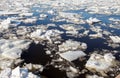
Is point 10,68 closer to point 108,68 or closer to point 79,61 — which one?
point 79,61

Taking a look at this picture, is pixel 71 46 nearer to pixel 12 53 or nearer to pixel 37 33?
pixel 37 33

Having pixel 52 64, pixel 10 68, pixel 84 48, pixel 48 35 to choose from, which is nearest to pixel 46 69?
pixel 52 64

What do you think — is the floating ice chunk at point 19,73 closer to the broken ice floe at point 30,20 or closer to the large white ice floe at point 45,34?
the large white ice floe at point 45,34

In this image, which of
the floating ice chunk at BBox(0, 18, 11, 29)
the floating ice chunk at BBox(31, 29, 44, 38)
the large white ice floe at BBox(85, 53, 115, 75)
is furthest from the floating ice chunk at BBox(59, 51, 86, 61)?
→ the floating ice chunk at BBox(0, 18, 11, 29)

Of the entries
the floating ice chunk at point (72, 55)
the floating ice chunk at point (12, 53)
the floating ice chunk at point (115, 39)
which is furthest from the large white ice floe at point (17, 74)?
the floating ice chunk at point (115, 39)

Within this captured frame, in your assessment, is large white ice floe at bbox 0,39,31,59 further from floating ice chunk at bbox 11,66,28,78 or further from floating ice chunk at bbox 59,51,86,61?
floating ice chunk at bbox 59,51,86,61
